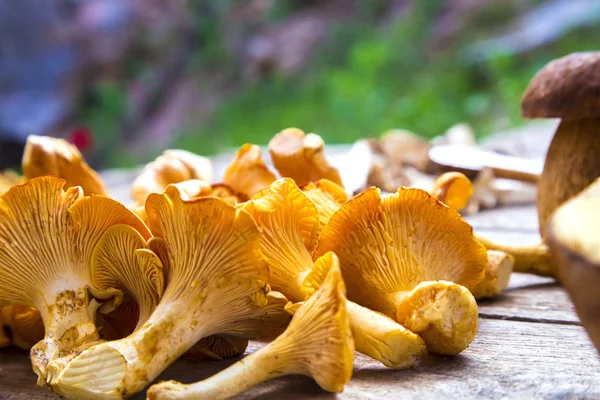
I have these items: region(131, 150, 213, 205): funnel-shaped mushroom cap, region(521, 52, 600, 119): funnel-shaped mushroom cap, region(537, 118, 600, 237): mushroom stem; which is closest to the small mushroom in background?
region(521, 52, 600, 119): funnel-shaped mushroom cap

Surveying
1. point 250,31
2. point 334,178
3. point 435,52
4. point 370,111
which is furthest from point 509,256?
point 250,31

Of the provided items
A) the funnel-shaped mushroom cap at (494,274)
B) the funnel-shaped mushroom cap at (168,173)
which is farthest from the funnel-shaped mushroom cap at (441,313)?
the funnel-shaped mushroom cap at (168,173)

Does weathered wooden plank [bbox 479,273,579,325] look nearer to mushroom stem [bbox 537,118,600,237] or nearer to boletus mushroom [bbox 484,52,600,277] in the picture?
boletus mushroom [bbox 484,52,600,277]

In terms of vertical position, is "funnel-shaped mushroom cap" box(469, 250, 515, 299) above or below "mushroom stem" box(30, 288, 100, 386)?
below

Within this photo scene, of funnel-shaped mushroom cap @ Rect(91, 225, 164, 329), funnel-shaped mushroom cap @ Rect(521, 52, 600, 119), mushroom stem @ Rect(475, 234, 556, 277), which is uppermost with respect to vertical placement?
funnel-shaped mushroom cap @ Rect(521, 52, 600, 119)

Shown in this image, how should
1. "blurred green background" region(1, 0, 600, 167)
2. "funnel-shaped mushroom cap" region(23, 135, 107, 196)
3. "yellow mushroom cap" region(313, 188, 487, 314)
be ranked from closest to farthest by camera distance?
"yellow mushroom cap" region(313, 188, 487, 314) < "funnel-shaped mushroom cap" region(23, 135, 107, 196) < "blurred green background" region(1, 0, 600, 167)

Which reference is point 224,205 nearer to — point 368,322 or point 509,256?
point 368,322

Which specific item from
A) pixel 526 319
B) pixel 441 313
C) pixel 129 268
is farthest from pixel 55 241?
pixel 526 319
